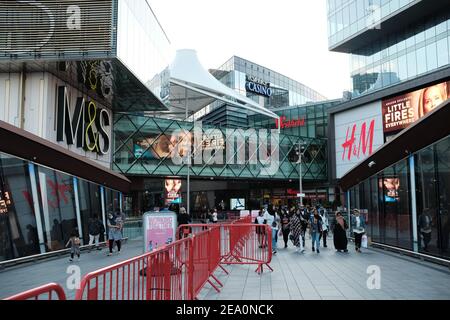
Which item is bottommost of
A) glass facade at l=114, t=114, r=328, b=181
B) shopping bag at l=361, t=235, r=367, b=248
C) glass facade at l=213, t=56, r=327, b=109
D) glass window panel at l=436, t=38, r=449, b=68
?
shopping bag at l=361, t=235, r=367, b=248

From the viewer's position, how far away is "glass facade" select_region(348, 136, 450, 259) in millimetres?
11477

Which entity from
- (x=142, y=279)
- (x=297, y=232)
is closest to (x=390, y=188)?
(x=297, y=232)

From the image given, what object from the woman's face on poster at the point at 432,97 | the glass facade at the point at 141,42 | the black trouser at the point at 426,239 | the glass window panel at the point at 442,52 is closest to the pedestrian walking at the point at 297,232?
the black trouser at the point at 426,239

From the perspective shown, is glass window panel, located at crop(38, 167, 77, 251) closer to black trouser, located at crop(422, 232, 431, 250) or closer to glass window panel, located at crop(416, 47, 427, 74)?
black trouser, located at crop(422, 232, 431, 250)

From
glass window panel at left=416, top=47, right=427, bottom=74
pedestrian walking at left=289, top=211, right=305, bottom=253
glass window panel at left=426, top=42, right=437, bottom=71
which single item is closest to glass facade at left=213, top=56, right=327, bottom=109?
glass window panel at left=416, top=47, right=427, bottom=74

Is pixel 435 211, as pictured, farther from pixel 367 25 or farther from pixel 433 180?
pixel 367 25

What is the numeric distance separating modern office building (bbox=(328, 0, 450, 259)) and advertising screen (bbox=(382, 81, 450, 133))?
0.08m

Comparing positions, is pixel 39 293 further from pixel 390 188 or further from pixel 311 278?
pixel 390 188

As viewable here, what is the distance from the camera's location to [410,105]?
34812 mm

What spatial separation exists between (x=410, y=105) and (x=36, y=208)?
31.4 m

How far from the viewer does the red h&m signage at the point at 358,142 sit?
39.0 m

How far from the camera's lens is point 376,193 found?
16.9 metres

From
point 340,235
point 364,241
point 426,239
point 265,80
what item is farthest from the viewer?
point 265,80
